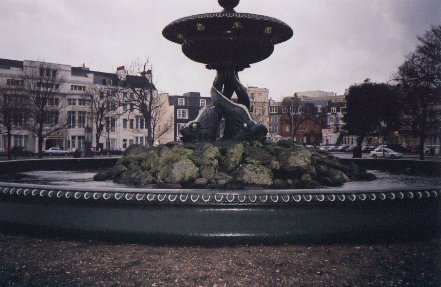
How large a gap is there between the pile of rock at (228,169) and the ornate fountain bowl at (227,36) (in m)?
2.31

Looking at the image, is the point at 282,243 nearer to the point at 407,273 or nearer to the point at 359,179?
the point at 407,273

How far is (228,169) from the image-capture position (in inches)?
285

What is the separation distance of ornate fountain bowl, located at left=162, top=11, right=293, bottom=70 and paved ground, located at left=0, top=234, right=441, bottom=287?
5.18 metres

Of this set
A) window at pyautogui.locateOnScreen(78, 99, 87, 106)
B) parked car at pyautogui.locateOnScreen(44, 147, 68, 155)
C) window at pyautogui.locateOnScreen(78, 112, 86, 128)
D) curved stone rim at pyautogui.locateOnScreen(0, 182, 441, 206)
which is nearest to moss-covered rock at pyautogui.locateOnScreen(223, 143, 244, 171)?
curved stone rim at pyautogui.locateOnScreen(0, 182, 441, 206)

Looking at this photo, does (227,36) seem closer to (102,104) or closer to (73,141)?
(102,104)

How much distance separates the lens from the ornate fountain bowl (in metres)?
8.34

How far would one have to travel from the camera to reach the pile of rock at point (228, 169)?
22.5 feet

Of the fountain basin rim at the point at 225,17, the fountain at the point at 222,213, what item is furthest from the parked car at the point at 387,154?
the fountain at the point at 222,213

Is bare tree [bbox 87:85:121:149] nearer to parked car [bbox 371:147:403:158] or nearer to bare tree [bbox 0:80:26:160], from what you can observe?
bare tree [bbox 0:80:26:160]

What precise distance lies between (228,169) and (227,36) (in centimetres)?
311

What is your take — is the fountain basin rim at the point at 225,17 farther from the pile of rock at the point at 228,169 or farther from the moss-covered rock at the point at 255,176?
the moss-covered rock at the point at 255,176

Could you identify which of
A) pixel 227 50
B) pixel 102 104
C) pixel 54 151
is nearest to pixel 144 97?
pixel 102 104

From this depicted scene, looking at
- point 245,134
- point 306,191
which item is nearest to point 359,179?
point 245,134

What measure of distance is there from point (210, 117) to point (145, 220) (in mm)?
5293
